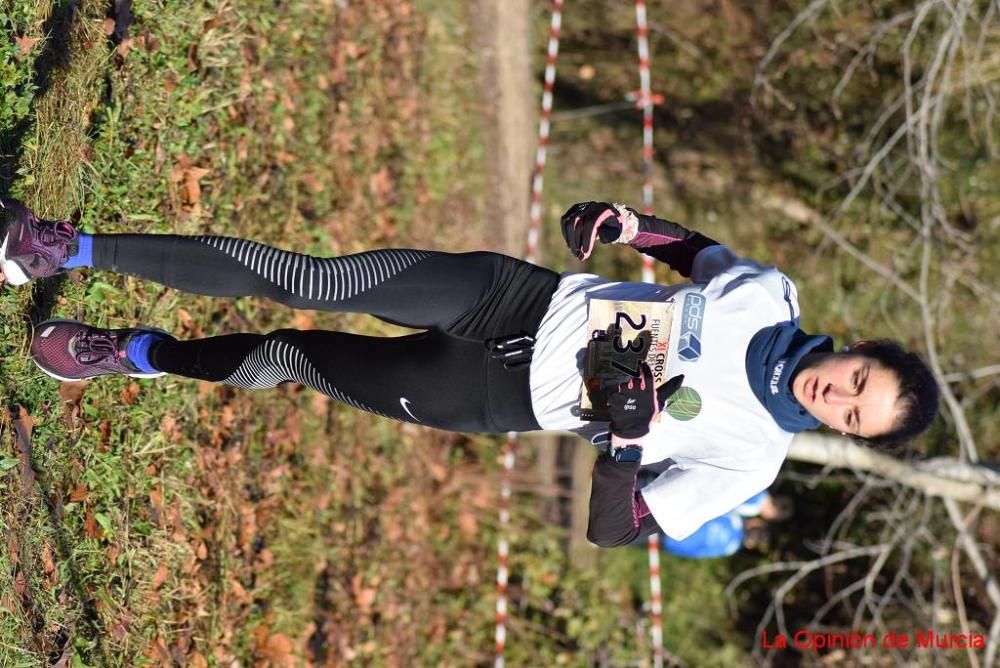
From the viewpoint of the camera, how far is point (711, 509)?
10.1 feet

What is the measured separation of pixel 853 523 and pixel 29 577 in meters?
6.89

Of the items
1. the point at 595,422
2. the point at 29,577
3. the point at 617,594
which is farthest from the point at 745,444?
the point at 617,594

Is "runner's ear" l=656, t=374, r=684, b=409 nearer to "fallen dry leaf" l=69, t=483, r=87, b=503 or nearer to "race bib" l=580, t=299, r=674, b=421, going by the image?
"race bib" l=580, t=299, r=674, b=421

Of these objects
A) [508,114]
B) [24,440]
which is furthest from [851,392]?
[508,114]

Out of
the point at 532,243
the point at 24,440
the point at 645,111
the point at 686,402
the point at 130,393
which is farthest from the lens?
the point at 645,111

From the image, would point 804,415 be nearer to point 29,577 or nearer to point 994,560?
point 29,577

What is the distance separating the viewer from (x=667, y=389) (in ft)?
9.53

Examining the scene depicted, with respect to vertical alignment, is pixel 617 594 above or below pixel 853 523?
below

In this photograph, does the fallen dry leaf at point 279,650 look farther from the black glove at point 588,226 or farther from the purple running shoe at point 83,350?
the black glove at point 588,226

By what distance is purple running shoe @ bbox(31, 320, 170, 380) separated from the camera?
3.39 m

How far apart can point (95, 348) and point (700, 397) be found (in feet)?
6.72

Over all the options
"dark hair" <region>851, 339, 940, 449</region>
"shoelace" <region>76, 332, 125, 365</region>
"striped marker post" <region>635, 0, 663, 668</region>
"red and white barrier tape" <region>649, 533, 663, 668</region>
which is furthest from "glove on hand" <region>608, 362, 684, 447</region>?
"striped marker post" <region>635, 0, 663, 668</region>

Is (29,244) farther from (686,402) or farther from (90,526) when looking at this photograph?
(686,402)

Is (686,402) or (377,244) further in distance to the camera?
(377,244)
